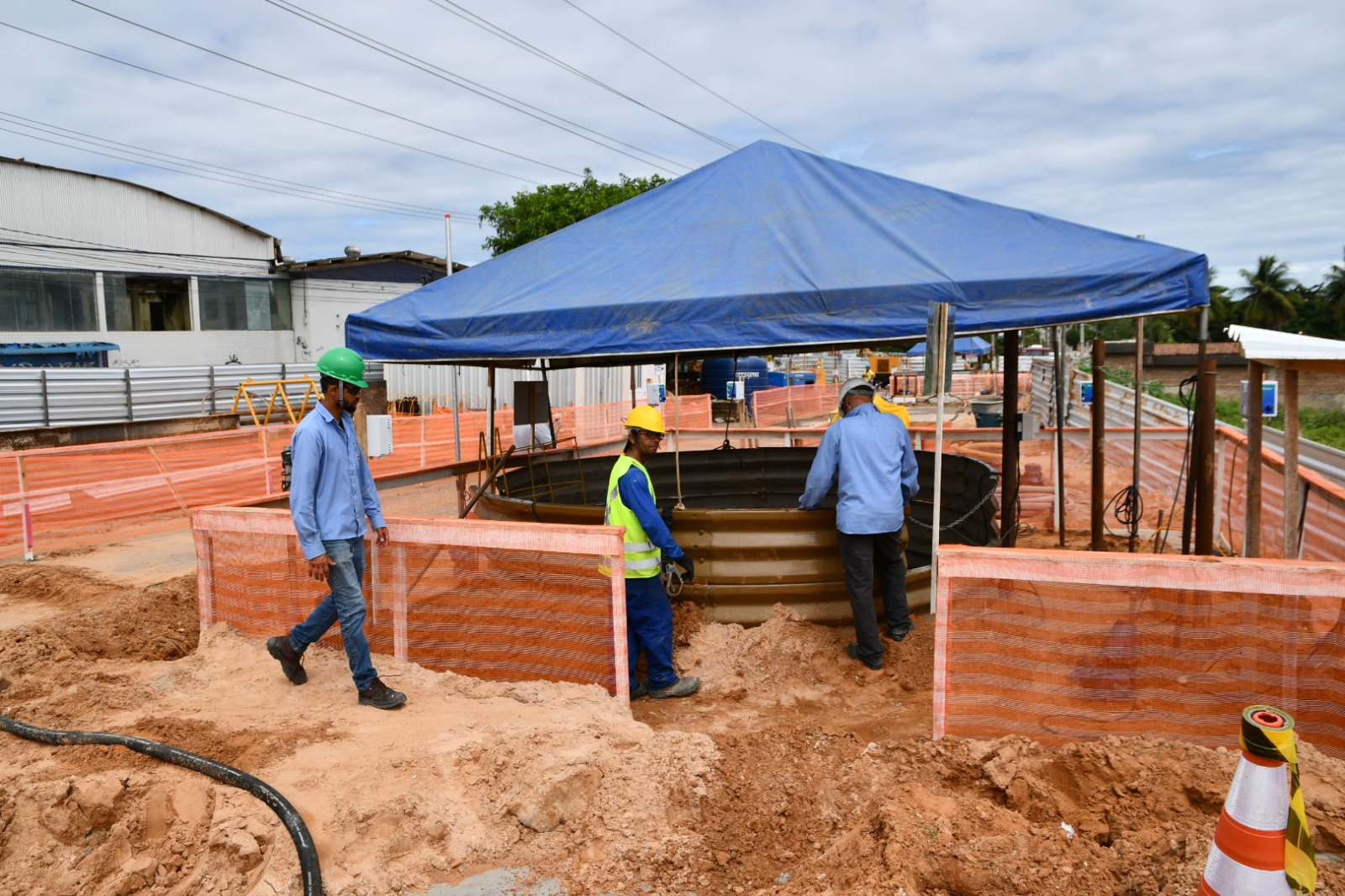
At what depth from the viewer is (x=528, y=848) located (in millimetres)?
3459

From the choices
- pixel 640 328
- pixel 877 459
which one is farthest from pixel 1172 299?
pixel 640 328

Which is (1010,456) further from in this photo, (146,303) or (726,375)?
(146,303)

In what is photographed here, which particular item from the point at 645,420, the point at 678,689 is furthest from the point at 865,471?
the point at 678,689

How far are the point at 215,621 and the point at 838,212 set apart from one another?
5.43 m

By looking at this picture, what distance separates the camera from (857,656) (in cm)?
580

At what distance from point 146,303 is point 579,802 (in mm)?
34936

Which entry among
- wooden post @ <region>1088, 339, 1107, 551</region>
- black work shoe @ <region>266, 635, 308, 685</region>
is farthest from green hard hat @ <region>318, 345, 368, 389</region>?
wooden post @ <region>1088, 339, 1107, 551</region>

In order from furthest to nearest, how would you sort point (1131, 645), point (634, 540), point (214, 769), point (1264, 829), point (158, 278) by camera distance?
point (158, 278) < point (634, 540) < point (1131, 645) < point (214, 769) < point (1264, 829)

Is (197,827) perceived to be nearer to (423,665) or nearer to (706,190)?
(423,665)

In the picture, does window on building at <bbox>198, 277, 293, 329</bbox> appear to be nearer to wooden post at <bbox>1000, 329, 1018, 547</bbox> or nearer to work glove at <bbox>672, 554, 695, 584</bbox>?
wooden post at <bbox>1000, 329, 1018, 547</bbox>

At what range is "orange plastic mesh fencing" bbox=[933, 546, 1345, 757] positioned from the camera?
12.3 feet

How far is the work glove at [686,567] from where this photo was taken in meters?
5.40

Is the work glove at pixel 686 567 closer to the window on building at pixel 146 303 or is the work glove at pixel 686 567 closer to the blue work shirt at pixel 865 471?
the blue work shirt at pixel 865 471

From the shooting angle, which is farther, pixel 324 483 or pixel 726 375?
pixel 726 375
